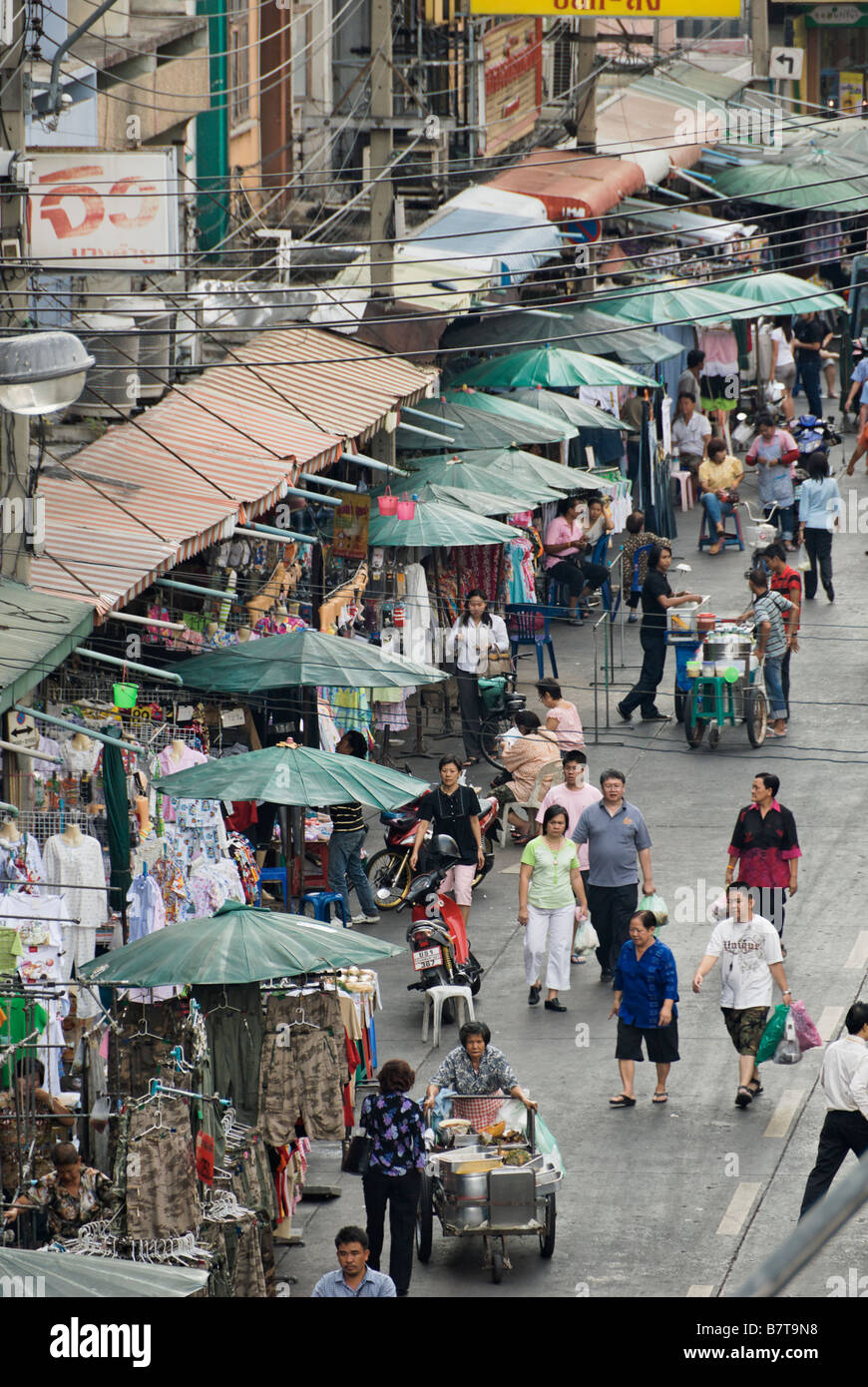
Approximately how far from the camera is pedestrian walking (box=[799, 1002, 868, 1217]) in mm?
12172

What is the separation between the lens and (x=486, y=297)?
29.2m

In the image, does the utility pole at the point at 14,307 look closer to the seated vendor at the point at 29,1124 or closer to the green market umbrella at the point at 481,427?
the seated vendor at the point at 29,1124

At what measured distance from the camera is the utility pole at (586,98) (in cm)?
3384

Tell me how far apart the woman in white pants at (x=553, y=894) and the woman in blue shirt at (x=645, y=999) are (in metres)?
1.61

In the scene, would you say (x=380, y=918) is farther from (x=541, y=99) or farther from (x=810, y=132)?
(x=810, y=132)

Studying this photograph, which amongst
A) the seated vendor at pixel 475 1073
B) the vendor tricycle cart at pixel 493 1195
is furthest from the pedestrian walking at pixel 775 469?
the vendor tricycle cart at pixel 493 1195

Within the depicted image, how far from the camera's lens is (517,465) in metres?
24.3

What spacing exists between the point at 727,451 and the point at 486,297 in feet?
12.6

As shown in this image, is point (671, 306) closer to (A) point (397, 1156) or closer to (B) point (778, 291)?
(B) point (778, 291)

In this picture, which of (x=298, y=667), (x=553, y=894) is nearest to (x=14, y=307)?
(x=298, y=667)

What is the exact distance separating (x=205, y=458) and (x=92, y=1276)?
42.4ft

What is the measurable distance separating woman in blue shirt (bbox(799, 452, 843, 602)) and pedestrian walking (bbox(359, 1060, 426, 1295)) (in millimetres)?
14574

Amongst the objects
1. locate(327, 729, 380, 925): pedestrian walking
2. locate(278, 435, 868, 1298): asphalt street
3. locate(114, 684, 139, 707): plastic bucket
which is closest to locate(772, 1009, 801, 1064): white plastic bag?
locate(278, 435, 868, 1298): asphalt street
